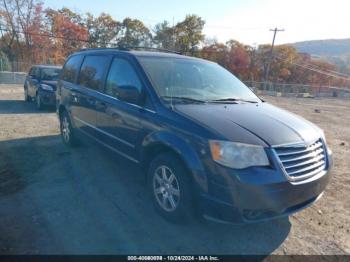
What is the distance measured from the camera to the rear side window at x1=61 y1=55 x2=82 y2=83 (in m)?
5.57

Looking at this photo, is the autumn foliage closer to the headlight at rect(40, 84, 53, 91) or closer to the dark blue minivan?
the headlight at rect(40, 84, 53, 91)

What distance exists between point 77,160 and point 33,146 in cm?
144

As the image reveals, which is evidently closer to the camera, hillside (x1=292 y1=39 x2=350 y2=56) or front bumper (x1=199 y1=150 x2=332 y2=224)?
front bumper (x1=199 y1=150 x2=332 y2=224)

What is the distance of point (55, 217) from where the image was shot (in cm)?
337

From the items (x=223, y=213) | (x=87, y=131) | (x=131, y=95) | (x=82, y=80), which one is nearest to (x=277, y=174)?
(x=223, y=213)

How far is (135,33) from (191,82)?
54.5 meters

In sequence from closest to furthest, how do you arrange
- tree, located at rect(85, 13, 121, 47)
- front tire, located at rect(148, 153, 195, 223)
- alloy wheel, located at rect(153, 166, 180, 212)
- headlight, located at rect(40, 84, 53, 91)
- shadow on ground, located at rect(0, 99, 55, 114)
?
front tire, located at rect(148, 153, 195, 223) → alloy wheel, located at rect(153, 166, 180, 212) → shadow on ground, located at rect(0, 99, 55, 114) → headlight, located at rect(40, 84, 53, 91) → tree, located at rect(85, 13, 121, 47)

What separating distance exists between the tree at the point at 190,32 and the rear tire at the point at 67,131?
49.0m

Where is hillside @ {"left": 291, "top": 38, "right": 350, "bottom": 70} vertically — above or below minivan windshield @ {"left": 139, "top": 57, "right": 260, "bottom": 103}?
above

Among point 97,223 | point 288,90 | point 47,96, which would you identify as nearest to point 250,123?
point 97,223

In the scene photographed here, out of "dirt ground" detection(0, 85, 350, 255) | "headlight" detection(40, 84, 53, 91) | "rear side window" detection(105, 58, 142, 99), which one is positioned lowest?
"dirt ground" detection(0, 85, 350, 255)

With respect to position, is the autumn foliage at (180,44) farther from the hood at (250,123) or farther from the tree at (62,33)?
the hood at (250,123)

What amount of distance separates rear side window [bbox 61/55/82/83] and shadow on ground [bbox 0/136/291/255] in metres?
1.77

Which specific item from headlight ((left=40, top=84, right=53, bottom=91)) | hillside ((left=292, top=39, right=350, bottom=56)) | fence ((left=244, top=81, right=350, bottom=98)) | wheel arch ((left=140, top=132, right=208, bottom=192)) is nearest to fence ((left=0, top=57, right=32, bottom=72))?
headlight ((left=40, top=84, right=53, bottom=91))
